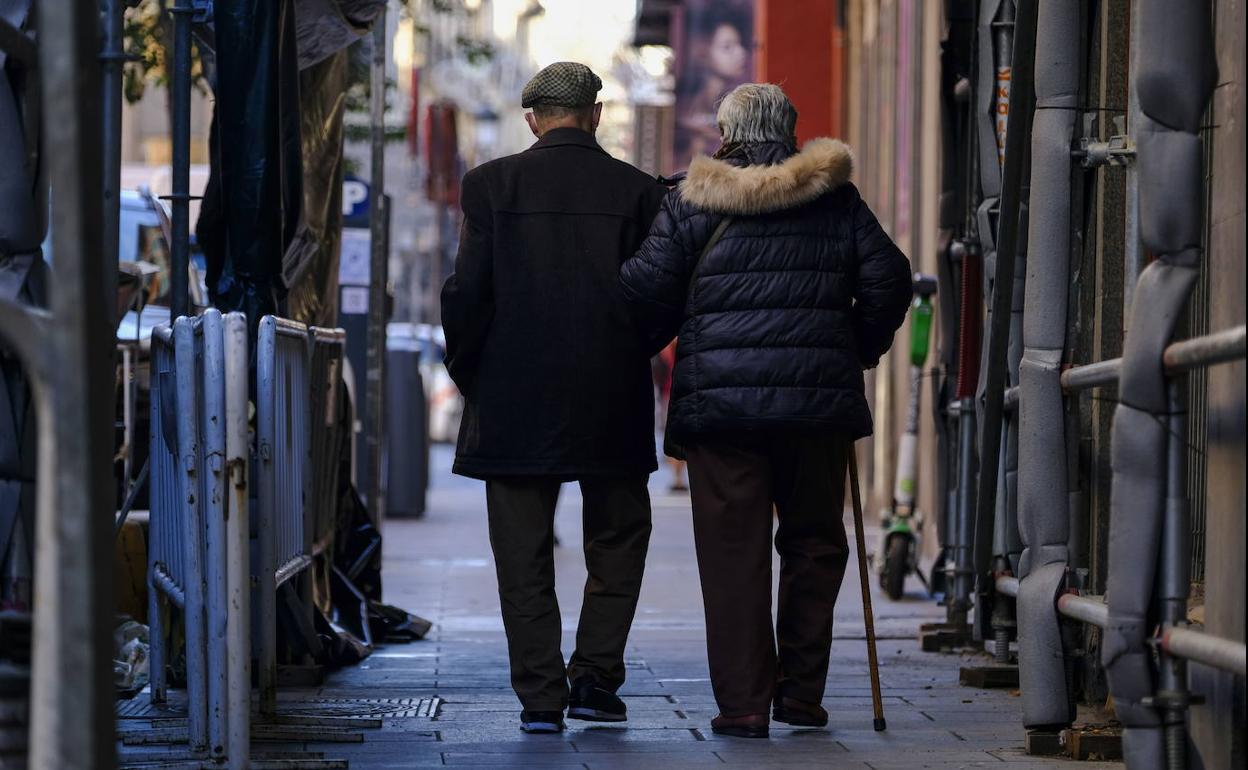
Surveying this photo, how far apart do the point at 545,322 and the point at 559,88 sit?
0.72m

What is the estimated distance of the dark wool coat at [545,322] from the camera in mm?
6473

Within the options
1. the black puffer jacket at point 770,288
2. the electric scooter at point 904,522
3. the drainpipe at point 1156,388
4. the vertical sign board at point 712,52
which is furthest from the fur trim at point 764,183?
the vertical sign board at point 712,52

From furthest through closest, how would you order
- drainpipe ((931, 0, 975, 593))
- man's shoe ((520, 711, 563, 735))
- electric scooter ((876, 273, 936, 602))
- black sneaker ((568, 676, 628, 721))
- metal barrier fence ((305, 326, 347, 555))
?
electric scooter ((876, 273, 936, 602)) < drainpipe ((931, 0, 975, 593)) < metal barrier fence ((305, 326, 347, 555)) < black sneaker ((568, 676, 628, 721)) < man's shoe ((520, 711, 563, 735))

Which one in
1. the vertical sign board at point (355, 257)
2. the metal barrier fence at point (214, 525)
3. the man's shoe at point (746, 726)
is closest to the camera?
the metal barrier fence at point (214, 525)

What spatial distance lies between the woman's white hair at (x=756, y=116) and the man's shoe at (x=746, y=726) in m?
1.66

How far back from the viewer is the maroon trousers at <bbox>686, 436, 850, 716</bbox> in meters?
6.33

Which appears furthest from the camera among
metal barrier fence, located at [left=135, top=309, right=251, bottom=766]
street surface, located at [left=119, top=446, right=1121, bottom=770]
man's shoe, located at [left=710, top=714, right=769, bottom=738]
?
man's shoe, located at [left=710, top=714, right=769, bottom=738]

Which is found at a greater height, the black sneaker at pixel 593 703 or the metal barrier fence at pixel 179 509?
the metal barrier fence at pixel 179 509

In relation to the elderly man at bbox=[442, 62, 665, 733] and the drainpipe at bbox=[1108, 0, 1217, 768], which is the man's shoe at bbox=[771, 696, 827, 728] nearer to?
the elderly man at bbox=[442, 62, 665, 733]

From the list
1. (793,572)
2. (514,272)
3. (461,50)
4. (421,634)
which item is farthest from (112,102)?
(461,50)

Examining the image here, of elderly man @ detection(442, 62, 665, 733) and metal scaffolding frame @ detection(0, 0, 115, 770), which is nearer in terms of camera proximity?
metal scaffolding frame @ detection(0, 0, 115, 770)

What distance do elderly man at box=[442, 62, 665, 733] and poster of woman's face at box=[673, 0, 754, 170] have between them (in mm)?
25974

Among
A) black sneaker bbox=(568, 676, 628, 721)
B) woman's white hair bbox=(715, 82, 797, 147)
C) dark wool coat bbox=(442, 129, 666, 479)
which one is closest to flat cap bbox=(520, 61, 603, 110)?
dark wool coat bbox=(442, 129, 666, 479)

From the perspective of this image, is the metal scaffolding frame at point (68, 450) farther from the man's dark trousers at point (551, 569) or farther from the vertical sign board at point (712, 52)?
the vertical sign board at point (712, 52)
